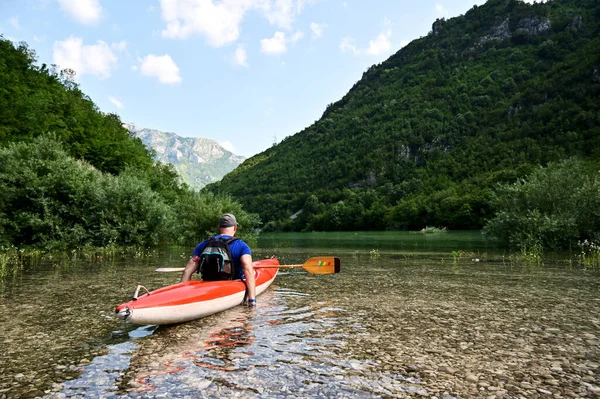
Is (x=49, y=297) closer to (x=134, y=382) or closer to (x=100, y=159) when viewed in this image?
(x=134, y=382)

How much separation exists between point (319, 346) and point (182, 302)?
2.59 meters

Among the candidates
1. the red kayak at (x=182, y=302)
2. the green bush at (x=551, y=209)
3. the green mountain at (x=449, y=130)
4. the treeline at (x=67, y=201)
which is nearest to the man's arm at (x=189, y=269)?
the red kayak at (x=182, y=302)

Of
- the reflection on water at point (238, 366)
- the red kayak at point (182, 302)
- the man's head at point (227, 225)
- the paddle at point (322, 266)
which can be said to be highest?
the man's head at point (227, 225)

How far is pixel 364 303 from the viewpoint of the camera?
9.39 m

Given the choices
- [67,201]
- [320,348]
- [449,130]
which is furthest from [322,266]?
[449,130]

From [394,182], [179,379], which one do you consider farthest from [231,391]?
[394,182]

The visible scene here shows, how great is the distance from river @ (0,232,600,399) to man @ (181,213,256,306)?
575 mm

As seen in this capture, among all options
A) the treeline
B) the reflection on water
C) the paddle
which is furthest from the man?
the treeline

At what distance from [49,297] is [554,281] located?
14712 millimetres

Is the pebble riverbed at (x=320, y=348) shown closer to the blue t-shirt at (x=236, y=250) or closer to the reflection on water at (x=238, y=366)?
the reflection on water at (x=238, y=366)

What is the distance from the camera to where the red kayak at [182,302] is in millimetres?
6270

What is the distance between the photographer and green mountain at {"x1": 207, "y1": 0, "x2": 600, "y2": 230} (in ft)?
326

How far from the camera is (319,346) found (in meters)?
6.00

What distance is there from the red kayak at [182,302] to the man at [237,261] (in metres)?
0.21
